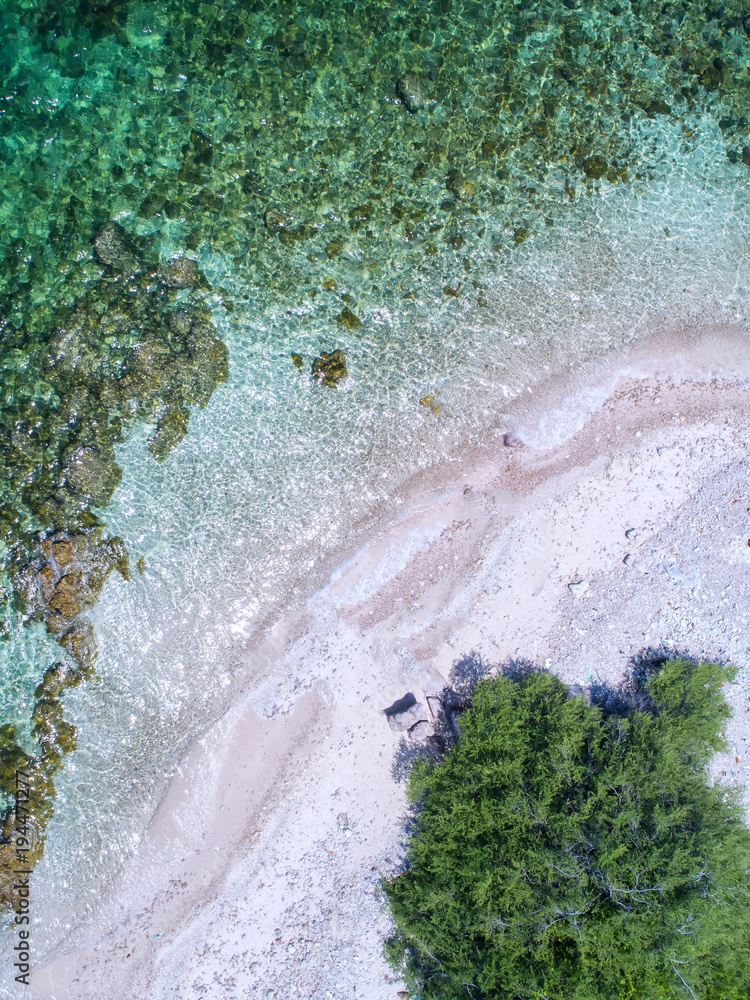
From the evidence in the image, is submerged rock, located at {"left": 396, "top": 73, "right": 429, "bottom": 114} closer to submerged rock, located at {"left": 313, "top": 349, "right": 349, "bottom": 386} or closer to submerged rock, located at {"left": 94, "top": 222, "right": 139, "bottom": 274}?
submerged rock, located at {"left": 313, "top": 349, "right": 349, "bottom": 386}

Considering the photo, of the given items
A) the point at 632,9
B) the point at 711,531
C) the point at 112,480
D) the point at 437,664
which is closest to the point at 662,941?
the point at 437,664

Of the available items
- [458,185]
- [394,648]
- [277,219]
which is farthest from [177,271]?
[394,648]

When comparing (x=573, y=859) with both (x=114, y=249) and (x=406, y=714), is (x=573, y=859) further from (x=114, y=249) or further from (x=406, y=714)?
(x=114, y=249)

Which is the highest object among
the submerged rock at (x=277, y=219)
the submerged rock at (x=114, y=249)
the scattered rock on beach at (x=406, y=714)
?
the submerged rock at (x=114, y=249)

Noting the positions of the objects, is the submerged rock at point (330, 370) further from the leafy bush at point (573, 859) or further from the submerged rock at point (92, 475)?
the leafy bush at point (573, 859)

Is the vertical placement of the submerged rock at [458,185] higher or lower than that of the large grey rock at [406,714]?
higher

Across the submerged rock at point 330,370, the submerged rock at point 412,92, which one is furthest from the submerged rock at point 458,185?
the submerged rock at point 330,370
